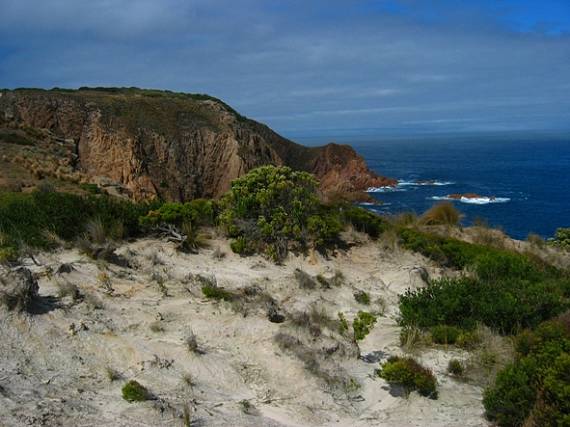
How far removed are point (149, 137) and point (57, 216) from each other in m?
31.8

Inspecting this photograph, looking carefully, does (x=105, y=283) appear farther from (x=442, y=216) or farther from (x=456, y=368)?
(x=442, y=216)

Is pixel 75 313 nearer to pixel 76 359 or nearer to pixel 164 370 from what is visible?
pixel 76 359

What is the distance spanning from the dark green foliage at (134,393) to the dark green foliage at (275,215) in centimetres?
595

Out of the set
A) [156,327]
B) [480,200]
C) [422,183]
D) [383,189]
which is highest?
[156,327]

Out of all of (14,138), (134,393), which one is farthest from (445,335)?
(14,138)

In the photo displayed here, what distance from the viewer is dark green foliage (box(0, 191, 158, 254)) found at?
9984 millimetres

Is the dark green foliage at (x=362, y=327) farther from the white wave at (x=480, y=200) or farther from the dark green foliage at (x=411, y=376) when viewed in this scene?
the white wave at (x=480, y=200)

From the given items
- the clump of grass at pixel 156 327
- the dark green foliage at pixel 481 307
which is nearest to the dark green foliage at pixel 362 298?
the dark green foliage at pixel 481 307

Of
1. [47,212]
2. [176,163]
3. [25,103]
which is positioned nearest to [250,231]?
[47,212]

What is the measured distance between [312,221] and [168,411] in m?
7.44

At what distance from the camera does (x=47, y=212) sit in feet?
35.9

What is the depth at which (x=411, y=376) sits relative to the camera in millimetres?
6809

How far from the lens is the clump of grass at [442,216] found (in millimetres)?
18903

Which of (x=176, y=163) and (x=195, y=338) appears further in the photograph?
(x=176, y=163)
